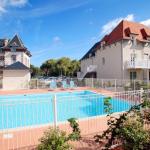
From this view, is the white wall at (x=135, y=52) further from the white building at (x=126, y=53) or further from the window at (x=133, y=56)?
the window at (x=133, y=56)

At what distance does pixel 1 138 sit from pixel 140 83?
732 inches

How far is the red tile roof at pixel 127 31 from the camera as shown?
32850mm

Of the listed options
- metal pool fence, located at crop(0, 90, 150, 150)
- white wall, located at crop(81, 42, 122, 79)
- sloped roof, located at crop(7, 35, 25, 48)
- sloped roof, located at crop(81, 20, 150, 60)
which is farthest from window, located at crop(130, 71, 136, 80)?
metal pool fence, located at crop(0, 90, 150, 150)

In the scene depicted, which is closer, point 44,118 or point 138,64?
point 44,118

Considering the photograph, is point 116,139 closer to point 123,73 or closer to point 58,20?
point 58,20

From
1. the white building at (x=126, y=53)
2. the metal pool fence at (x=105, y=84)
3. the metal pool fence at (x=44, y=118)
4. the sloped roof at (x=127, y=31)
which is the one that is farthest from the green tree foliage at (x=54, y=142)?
the sloped roof at (x=127, y=31)

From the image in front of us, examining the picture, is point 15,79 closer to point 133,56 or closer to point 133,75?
point 133,75

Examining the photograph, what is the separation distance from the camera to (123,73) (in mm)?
32344

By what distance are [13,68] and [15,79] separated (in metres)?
1.83

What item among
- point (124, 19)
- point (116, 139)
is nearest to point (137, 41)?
point (124, 19)

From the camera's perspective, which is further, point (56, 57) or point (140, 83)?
point (56, 57)

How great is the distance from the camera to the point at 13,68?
1245 inches

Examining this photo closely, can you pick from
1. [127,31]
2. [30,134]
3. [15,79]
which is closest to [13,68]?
[15,79]

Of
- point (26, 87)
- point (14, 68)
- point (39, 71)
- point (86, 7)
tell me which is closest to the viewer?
point (86, 7)
